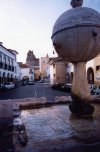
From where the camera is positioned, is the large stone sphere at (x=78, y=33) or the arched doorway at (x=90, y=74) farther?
the arched doorway at (x=90, y=74)

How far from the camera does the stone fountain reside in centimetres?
696

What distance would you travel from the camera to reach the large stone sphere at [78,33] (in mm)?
6949

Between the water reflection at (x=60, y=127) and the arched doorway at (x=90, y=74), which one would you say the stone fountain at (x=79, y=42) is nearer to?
the water reflection at (x=60, y=127)

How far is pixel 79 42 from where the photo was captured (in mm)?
7012

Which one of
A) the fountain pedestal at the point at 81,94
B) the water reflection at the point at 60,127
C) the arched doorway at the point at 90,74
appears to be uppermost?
the arched doorway at the point at 90,74

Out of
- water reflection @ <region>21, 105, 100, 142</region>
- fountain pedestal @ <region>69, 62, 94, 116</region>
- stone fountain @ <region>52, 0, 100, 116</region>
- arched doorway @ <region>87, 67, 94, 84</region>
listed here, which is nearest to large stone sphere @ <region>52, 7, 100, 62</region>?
stone fountain @ <region>52, 0, 100, 116</region>

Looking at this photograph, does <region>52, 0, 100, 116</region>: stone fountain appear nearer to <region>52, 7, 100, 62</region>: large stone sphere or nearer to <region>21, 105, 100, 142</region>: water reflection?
<region>52, 7, 100, 62</region>: large stone sphere

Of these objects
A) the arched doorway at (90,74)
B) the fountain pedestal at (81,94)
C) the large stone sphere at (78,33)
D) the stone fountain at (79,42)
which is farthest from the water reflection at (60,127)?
the arched doorway at (90,74)

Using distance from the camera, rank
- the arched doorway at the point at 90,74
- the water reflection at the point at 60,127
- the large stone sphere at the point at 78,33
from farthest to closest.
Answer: the arched doorway at the point at 90,74
the large stone sphere at the point at 78,33
the water reflection at the point at 60,127

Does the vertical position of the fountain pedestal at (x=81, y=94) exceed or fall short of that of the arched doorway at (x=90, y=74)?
it falls short

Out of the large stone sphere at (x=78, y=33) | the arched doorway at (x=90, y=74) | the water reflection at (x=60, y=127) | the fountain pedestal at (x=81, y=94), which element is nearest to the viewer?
the water reflection at (x=60, y=127)

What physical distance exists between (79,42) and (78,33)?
269 millimetres

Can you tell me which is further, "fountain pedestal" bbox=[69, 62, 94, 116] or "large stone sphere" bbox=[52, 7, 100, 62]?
"fountain pedestal" bbox=[69, 62, 94, 116]

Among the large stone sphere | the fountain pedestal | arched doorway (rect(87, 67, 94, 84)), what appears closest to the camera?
the large stone sphere
